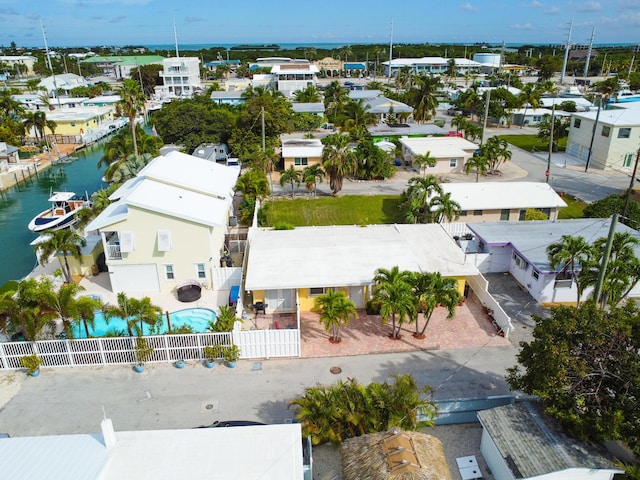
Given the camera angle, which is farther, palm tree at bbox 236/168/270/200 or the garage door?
Answer: palm tree at bbox 236/168/270/200

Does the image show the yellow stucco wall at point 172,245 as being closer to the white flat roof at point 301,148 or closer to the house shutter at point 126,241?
the house shutter at point 126,241

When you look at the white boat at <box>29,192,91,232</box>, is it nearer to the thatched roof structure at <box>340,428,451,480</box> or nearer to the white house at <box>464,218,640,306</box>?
the white house at <box>464,218,640,306</box>

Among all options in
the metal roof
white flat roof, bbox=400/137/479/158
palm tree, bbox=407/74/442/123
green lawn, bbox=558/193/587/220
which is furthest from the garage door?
palm tree, bbox=407/74/442/123

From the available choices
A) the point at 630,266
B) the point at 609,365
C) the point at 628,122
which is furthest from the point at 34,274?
the point at 628,122

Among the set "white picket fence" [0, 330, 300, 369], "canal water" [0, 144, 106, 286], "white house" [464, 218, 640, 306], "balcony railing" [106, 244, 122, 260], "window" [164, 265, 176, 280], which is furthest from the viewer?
"canal water" [0, 144, 106, 286]

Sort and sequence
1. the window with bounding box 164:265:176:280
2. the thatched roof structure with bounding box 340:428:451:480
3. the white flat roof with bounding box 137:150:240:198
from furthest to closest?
the white flat roof with bounding box 137:150:240:198 < the window with bounding box 164:265:176:280 < the thatched roof structure with bounding box 340:428:451:480

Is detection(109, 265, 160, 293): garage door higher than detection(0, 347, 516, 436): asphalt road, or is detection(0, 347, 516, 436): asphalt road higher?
detection(109, 265, 160, 293): garage door

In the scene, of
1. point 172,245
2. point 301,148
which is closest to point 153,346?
point 172,245
